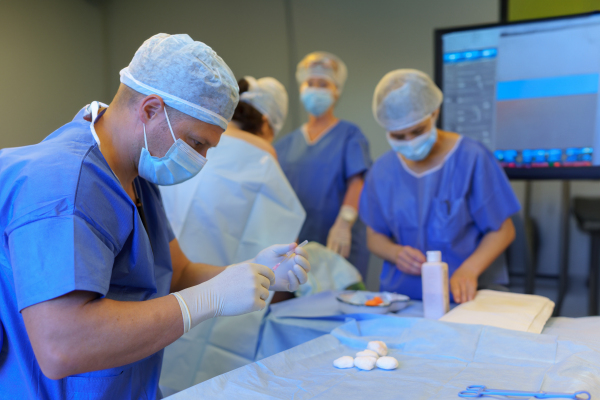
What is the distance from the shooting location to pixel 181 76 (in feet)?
3.16

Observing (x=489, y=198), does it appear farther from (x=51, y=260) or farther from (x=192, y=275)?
(x=51, y=260)

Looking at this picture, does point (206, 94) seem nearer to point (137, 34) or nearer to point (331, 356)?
point (331, 356)

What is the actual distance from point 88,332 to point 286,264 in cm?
54

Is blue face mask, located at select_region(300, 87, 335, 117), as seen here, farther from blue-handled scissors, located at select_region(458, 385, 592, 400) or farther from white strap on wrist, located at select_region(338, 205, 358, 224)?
blue-handled scissors, located at select_region(458, 385, 592, 400)

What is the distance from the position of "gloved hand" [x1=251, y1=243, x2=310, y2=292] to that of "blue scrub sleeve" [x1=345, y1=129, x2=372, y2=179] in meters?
1.50

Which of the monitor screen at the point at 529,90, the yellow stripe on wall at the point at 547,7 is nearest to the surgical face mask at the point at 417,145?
the monitor screen at the point at 529,90

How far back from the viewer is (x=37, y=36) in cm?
247

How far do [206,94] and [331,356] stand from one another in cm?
61

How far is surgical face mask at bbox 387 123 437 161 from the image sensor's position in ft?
5.75

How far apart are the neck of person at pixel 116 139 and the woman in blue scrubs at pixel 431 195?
1019 millimetres

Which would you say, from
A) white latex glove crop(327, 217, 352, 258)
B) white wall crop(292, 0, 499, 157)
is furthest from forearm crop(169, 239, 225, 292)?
white wall crop(292, 0, 499, 157)

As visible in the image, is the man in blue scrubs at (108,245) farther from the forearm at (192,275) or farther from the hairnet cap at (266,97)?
the hairnet cap at (266,97)

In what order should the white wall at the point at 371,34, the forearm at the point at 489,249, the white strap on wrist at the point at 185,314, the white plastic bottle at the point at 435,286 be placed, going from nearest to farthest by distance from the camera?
the white strap on wrist at the point at 185,314 → the white plastic bottle at the point at 435,286 → the forearm at the point at 489,249 → the white wall at the point at 371,34

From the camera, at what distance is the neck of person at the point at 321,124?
2.80m
